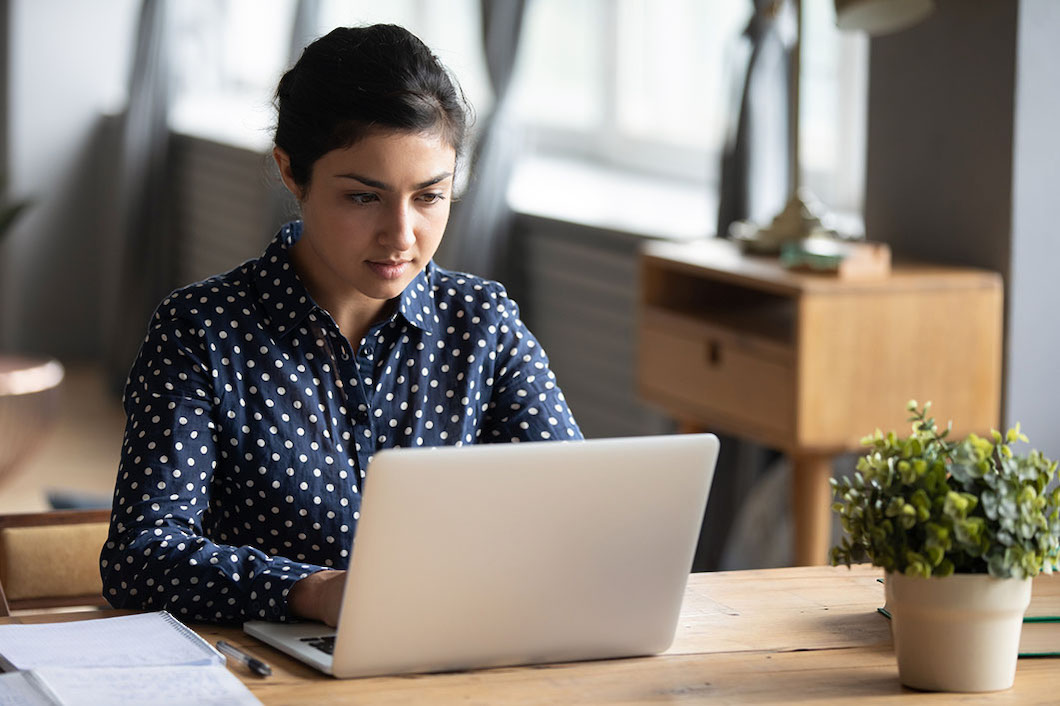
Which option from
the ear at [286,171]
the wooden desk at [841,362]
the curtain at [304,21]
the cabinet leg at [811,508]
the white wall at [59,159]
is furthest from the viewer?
the white wall at [59,159]

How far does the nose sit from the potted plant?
1.82 ft

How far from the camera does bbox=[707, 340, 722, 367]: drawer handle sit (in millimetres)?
2947

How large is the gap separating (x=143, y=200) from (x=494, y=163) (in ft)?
8.98

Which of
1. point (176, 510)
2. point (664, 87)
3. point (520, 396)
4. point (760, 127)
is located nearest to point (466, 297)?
point (520, 396)

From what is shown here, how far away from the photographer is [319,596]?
4.59ft

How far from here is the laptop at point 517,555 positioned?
1214 millimetres

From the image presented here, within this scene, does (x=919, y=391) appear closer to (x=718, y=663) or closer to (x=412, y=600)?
(x=718, y=663)

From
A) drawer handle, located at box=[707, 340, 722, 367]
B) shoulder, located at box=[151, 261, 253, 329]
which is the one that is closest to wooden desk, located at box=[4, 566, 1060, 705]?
shoulder, located at box=[151, 261, 253, 329]

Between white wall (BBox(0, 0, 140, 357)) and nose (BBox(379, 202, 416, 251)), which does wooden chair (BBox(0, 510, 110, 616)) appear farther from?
white wall (BBox(0, 0, 140, 357))

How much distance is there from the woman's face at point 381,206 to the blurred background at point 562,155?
0.19 metres

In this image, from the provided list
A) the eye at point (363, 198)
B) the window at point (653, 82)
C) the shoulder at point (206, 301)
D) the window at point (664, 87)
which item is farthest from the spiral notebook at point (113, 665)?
the window at point (664, 87)

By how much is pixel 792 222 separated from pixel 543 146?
2.09 meters

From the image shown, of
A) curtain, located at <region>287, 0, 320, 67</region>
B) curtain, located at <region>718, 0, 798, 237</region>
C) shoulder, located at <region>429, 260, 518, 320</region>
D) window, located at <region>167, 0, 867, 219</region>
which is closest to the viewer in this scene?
shoulder, located at <region>429, 260, 518, 320</region>

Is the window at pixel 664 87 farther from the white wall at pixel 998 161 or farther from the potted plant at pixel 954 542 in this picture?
the potted plant at pixel 954 542
